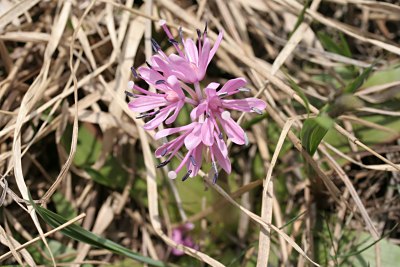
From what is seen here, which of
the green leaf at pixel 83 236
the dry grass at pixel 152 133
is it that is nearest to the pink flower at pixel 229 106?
the dry grass at pixel 152 133

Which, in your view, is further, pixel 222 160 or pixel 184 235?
pixel 184 235

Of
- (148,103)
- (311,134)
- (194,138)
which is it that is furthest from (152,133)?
(311,134)

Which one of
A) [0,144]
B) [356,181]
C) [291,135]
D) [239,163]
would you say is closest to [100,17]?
[0,144]

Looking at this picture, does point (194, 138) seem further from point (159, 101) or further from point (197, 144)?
point (159, 101)

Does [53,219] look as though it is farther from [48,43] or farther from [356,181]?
[356,181]

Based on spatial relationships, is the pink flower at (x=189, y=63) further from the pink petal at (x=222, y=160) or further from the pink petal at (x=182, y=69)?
the pink petal at (x=222, y=160)

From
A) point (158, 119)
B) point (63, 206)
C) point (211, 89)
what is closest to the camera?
point (211, 89)
